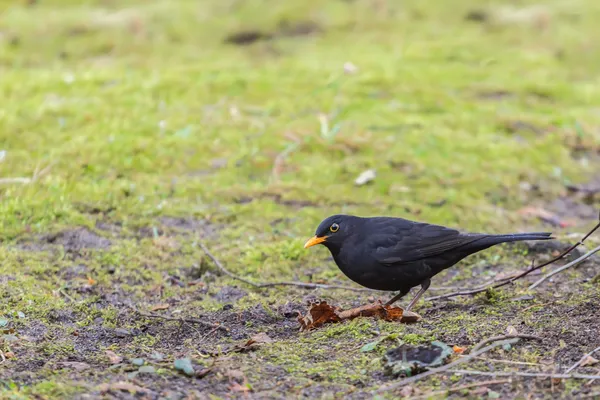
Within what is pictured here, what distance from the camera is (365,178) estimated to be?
7188mm

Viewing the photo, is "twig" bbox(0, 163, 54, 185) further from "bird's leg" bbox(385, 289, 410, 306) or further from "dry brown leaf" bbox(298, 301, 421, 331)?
"bird's leg" bbox(385, 289, 410, 306)

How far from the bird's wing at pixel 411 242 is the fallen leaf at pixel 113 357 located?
1740 millimetres

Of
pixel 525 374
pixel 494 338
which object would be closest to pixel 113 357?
pixel 494 338

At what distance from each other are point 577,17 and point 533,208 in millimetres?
7467

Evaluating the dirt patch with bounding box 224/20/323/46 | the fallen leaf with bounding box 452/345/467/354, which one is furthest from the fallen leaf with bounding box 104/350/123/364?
the dirt patch with bounding box 224/20/323/46

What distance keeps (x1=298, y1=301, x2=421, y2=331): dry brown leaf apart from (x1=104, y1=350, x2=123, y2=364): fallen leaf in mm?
1108

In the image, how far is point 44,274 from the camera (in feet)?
17.7

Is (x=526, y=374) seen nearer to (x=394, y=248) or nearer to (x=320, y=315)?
(x=320, y=315)

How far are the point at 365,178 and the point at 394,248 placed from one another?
2177 mm

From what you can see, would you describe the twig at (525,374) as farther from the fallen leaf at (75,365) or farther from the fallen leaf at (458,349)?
the fallen leaf at (75,365)

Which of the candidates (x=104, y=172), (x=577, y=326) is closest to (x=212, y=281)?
(x=104, y=172)

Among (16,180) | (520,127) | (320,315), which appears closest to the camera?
(320,315)

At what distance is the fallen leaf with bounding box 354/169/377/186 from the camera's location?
718 cm

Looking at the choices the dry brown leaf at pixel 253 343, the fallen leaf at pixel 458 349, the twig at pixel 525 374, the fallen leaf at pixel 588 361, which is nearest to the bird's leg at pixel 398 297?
the dry brown leaf at pixel 253 343
